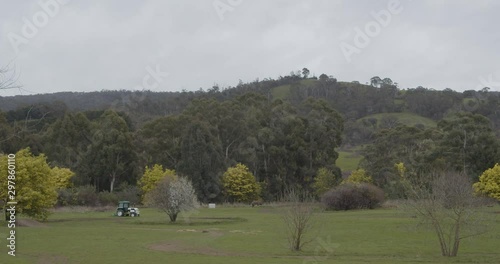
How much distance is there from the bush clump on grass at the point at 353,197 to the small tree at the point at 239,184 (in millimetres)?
18125

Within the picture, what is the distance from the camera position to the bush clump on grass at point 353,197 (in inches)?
2397

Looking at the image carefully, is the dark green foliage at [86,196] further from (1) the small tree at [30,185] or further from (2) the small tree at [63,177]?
(1) the small tree at [30,185]

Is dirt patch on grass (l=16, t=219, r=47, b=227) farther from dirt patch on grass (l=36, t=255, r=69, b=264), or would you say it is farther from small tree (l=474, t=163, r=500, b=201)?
small tree (l=474, t=163, r=500, b=201)

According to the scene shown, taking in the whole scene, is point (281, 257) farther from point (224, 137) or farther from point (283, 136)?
point (224, 137)

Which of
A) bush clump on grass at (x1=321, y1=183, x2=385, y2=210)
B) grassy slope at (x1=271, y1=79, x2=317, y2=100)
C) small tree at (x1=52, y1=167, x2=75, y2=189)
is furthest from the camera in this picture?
grassy slope at (x1=271, y1=79, x2=317, y2=100)

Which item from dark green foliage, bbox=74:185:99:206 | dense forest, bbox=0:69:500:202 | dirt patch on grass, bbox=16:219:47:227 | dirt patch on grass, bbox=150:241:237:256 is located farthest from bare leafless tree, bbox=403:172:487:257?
dark green foliage, bbox=74:185:99:206

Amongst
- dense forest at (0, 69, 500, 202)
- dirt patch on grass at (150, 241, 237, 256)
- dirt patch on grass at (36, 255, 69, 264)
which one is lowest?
dirt patch on grass at (150, 241, 237, 256)

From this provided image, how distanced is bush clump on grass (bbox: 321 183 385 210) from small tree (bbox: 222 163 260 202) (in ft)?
59.5

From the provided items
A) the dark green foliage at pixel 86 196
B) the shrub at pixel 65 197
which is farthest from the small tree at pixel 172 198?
the dark green foliage at pixel 86 196

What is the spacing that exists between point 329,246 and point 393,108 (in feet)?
437

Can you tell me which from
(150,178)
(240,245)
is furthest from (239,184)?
(240,245)

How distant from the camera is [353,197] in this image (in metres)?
61.0

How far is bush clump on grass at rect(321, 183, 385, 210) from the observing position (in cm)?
6088

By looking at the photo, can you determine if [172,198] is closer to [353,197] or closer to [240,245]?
[240,245]
